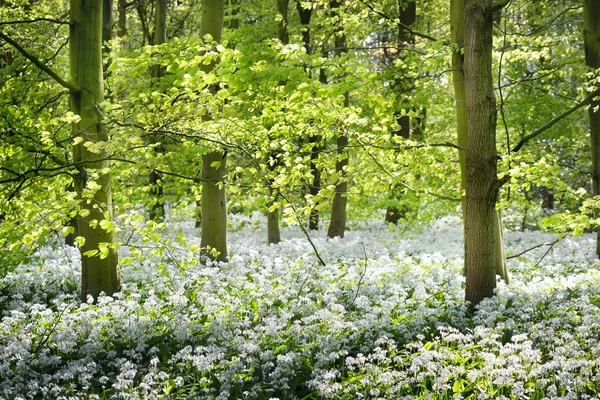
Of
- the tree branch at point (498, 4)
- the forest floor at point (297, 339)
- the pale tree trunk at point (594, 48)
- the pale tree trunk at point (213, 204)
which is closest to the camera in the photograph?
the forest floor at point (297, 339)

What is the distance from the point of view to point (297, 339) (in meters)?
6.64

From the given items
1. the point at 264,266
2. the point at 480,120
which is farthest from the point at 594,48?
the point at 264,266

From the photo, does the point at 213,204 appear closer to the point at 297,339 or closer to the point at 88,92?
the point at 88,92

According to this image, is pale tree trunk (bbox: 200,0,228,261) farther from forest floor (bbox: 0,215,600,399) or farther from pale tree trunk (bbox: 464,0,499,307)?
pale tree trunk (bbox: 464,0,499,307)

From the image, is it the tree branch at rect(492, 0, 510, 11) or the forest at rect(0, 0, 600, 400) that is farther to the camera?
the tree branch at rect(492, 0, 510, 11)

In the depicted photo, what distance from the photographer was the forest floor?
5.51 meters

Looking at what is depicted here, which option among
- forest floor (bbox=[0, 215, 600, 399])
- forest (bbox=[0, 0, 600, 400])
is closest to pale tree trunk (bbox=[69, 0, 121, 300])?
forest (bbox=[0, 0, 600, 400])

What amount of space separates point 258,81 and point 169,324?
10.5 ft

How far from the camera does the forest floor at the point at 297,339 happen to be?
551 centimetres

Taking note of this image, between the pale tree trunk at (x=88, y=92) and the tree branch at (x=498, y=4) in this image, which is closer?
the tree branch at (x=498, y=4)

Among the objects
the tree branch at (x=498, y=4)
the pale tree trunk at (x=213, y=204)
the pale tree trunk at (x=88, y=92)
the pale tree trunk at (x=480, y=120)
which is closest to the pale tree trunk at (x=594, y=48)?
the pale tree trunk at (x=480, y=120)

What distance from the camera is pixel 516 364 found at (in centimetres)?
552

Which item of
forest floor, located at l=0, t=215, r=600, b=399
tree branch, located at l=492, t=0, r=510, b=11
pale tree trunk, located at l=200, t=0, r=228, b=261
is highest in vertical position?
tree branch, located at l=492, t=0, r=510, b=11

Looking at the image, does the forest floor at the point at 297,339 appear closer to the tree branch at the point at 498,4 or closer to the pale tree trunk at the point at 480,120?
the pale tree trunk at the point at 480,120
